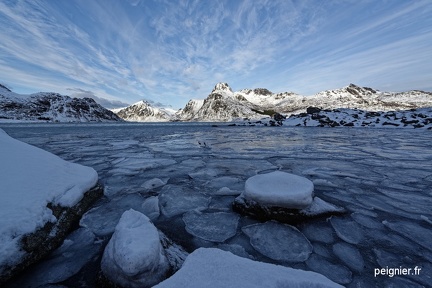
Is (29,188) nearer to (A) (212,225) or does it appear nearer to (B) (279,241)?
(A) (212,225)

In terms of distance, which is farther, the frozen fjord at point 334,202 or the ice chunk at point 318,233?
the ice chunk at point 318,233

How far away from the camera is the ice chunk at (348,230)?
2.16 meters

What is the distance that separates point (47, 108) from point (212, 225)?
141 metres

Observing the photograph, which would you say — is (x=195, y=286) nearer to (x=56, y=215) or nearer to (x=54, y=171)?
(x=56, y=215)

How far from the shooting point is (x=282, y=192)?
2.45 metres

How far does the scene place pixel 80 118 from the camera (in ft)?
380

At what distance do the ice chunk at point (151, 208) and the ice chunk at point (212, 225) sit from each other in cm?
39

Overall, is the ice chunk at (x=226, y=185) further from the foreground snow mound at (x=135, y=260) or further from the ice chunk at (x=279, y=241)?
the foreground snow mound at (x=135, y=260)

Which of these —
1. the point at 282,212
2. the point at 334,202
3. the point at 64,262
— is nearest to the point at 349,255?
the point at 282,212

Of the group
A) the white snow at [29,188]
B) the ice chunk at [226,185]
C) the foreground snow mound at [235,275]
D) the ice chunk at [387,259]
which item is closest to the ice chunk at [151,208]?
the white snow at [29,188]

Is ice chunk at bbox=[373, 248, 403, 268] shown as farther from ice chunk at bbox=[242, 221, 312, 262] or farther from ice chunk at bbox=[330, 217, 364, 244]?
ice chunk at bbox=[242, 221, 312, 262]

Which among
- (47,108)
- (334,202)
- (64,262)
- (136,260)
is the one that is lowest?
(64,262)

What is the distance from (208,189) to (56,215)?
2087 millimetres

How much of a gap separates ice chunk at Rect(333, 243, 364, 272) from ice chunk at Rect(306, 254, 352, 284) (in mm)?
96
